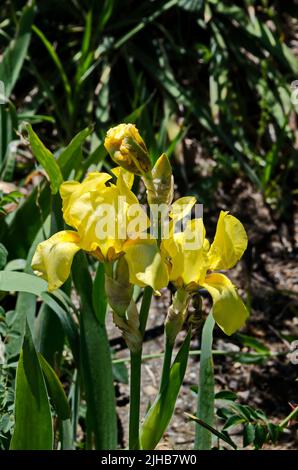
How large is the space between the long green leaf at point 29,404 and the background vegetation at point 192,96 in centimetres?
91

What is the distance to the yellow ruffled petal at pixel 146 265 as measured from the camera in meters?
0.99

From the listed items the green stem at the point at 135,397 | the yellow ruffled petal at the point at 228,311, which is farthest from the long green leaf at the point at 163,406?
the yellow ruffled petal at the point at 228,311

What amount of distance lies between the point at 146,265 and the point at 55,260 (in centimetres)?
13

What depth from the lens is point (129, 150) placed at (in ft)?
3.30

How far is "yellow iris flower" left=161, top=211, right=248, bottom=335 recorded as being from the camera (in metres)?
1.03

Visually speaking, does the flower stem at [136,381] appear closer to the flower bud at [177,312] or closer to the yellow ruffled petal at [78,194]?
the flower bud at [177,312]

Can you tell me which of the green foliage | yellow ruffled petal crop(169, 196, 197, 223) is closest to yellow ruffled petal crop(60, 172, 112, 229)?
yellow ruffled petal crop(169, 196, 197, 223)

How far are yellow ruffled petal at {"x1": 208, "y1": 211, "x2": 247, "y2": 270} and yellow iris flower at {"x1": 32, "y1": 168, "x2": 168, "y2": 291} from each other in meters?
0.11

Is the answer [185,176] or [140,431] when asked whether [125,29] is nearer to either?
A: [185,176]

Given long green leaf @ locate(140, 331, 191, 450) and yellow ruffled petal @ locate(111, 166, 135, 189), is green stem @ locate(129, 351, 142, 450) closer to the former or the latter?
long green leaf @ locate(140, 331, 191, 450)

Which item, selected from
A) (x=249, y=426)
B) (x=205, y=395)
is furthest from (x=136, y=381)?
(x=249, y=426)

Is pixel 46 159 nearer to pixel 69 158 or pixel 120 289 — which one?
pixel 69 158

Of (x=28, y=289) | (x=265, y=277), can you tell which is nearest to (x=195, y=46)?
(x=265, y=277)
